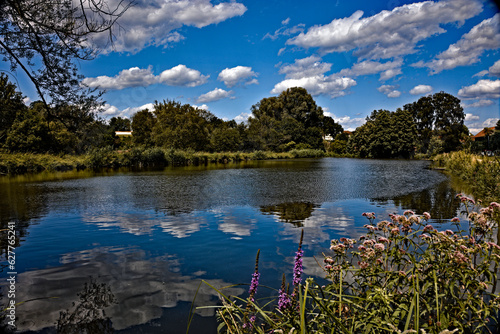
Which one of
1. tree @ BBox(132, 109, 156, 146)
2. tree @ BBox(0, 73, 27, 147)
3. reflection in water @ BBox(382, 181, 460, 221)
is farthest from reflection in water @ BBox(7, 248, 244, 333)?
tree @ BBox(132, 109, 156, 146)

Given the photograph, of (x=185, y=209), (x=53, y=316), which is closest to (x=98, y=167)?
(x=185, y=209)

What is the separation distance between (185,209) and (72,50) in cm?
627

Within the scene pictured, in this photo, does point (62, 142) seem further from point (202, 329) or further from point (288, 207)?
point (202, 329)

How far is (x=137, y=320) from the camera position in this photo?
3.74 meters

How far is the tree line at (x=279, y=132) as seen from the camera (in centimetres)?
3500

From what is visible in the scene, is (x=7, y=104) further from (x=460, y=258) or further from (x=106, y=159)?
(x=106, y=159)

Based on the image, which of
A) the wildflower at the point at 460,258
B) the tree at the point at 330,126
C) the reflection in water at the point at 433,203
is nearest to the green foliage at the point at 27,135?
the reflection in water at the point at 433,203

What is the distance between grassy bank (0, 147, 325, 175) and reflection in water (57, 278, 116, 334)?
2198 centimetres

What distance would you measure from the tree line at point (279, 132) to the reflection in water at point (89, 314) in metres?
31.0

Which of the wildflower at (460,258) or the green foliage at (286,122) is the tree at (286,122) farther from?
the wildflower at (460,258)

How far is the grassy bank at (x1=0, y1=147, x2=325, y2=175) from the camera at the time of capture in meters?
26.6

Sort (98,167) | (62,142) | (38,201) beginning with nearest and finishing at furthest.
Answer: (38,201), (98,167), (62,142)

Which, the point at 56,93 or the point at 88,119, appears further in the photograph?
the point at 88,119

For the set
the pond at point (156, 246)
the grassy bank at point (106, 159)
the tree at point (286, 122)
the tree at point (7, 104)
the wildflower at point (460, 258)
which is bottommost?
the pond at point (156, 246)
